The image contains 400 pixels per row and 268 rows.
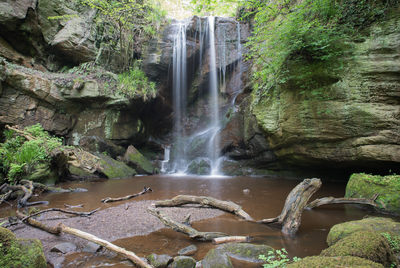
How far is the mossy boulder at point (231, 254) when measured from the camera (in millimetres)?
2189

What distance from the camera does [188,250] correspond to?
8.56 feet

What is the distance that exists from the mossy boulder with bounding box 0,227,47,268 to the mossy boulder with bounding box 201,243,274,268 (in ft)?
5.57

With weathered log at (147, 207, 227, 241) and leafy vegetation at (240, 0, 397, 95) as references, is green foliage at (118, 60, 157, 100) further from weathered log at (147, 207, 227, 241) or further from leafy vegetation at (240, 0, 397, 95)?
weathered log at (147, 207, 227, 241)

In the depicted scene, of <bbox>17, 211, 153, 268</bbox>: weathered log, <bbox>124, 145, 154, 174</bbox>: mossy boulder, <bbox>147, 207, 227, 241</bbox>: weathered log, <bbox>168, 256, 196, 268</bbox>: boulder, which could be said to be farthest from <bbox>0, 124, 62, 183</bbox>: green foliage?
<bbox>168, 256, 196, 268</bbox>: boulder

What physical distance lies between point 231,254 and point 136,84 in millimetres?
11772

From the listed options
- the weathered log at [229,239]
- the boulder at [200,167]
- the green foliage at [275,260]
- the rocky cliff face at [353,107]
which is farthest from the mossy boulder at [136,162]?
the green foliage at [275,260]

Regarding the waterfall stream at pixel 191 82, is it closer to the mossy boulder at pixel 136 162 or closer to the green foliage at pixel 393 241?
the mossy boulder at pixel 136 162

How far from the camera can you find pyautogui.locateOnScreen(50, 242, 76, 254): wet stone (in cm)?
254

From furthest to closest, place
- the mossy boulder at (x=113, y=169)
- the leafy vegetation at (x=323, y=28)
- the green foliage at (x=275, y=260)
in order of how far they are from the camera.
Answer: the mossy boulder at (x=113, y=169), the leafy vegetation at (x=323, y=28), the green foliage at (x=275, y=260)

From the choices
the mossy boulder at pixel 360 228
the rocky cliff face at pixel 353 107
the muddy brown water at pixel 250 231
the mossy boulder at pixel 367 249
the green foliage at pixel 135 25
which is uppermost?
the green foliage at pixel 135 25

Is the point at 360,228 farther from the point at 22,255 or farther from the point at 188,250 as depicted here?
the point at 22,255

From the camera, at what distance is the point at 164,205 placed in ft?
13.9

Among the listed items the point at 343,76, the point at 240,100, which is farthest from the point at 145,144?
the point at 343,76

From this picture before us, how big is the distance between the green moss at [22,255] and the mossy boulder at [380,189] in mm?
5628
